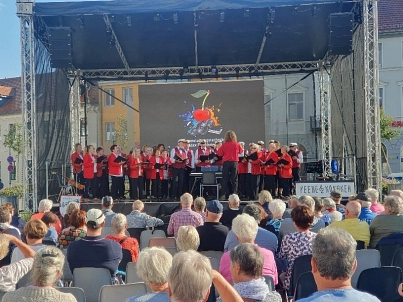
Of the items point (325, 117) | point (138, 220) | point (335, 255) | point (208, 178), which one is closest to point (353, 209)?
point (138, 220)

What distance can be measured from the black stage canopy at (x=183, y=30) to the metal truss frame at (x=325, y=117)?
0.84 meters

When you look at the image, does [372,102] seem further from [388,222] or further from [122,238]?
[122,238]

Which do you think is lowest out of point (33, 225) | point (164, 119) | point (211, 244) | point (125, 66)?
point (211, 244)

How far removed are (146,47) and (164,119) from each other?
288cm

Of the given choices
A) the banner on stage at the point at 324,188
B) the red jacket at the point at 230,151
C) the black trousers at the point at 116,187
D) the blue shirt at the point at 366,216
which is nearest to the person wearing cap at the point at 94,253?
the blue shirt at the point at 366,216

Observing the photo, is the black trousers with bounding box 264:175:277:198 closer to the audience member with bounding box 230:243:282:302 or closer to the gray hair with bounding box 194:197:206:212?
the gray hair with bounding box 194:197:206:212

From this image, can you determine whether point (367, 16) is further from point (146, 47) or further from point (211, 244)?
point (211, 244)

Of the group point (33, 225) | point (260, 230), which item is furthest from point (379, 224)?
point (33, 225)

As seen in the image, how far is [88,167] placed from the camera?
39.5 feet

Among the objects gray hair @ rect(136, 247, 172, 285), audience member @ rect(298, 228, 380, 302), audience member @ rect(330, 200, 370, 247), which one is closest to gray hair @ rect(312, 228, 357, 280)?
audience member @ rect(298, 228, 380, 302)

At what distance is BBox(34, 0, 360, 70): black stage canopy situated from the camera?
9953 mm

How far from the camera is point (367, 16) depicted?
32.3ft

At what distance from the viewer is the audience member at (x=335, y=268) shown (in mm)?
1946

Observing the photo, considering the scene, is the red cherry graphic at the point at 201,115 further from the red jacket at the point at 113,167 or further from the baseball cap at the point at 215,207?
the baseball cap at the point at 215,207
